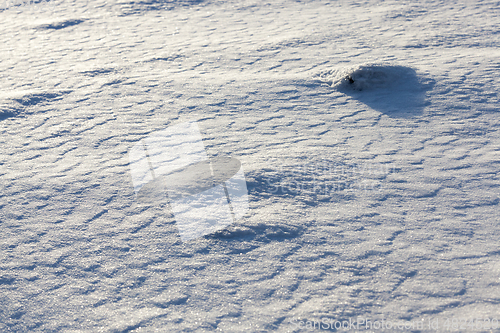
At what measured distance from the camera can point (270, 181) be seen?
2.92 meters

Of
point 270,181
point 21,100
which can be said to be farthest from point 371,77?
point 21,100

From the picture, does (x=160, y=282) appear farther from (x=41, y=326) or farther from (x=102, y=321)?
(x=41, y=326)

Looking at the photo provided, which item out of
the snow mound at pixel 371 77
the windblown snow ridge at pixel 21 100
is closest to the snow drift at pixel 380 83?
the snow mound at pixel 371 77

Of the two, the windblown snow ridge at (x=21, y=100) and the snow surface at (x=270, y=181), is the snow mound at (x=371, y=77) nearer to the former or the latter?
the snow surface at (x=270, y=181)

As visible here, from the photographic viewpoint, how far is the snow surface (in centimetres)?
208

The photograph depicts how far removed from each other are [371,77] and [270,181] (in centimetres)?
208

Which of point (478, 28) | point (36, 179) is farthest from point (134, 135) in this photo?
point (478, 28)

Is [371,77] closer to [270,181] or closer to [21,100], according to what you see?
[270,181]

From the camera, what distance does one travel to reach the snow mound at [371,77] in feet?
13.9

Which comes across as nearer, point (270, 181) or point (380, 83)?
point (270, 181)

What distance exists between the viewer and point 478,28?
18.2ft

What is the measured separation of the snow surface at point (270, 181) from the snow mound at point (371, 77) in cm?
2

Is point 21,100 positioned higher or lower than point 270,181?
higher

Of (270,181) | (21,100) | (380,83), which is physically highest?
(21,100)
